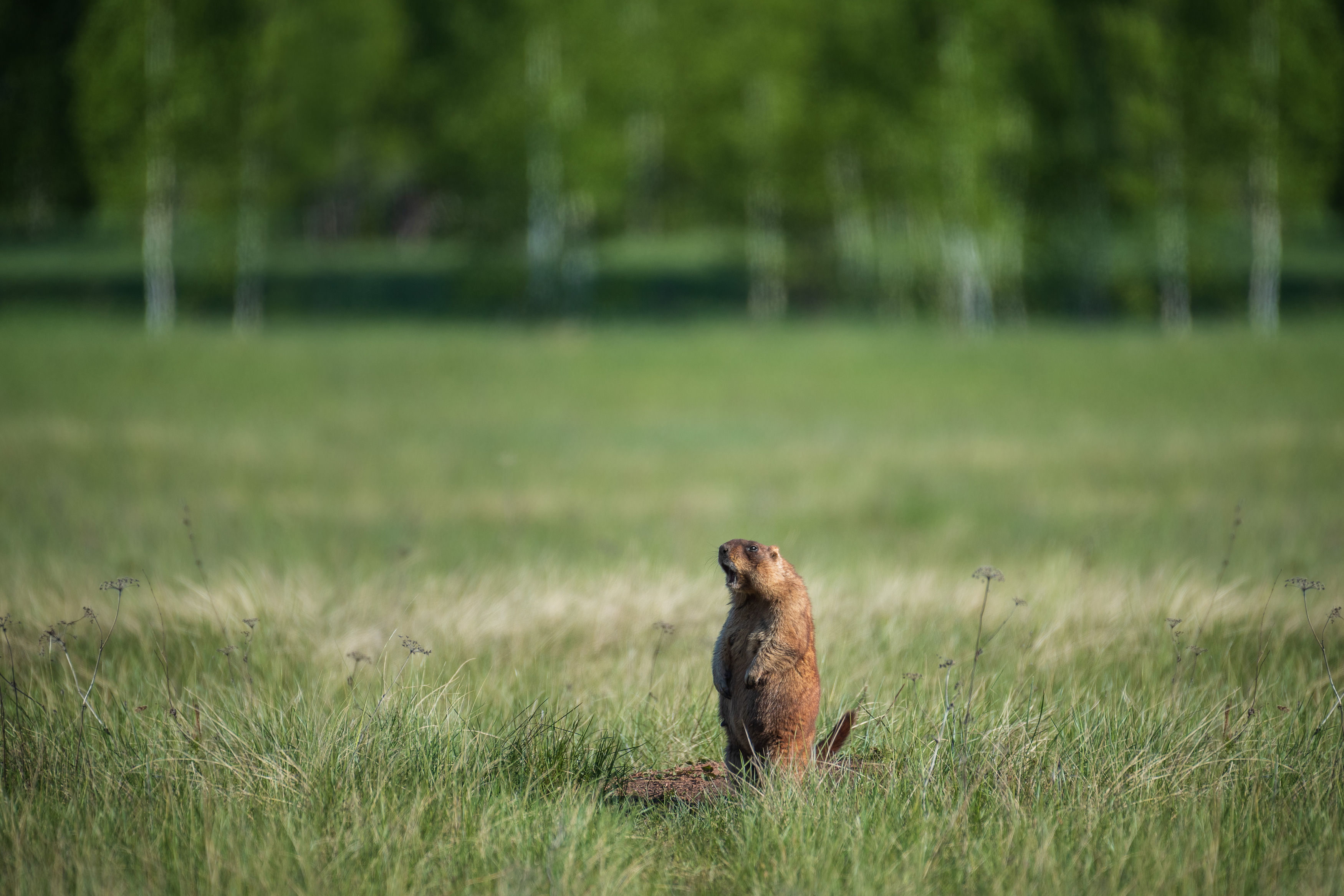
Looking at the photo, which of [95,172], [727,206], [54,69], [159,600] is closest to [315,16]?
[54,69]

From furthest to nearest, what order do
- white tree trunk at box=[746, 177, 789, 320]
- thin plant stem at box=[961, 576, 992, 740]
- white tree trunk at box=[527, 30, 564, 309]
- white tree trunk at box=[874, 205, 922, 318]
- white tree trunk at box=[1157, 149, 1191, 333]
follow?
white tree trunk at box=[874, 205, 922, 318]
white tree trunk at box=[746, 177, 789, 320]
white tree trunk at box=[1157, 149, 1191, 333]
white tree trunk at box=[527, 30, 564, 309]
thin plant stem at box=[961, 576, 992, 740]

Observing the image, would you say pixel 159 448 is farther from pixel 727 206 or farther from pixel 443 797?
pixel 727 206

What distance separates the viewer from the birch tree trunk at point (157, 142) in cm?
2392

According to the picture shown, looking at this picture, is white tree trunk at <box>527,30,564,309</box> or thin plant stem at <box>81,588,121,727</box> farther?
white tree trunk at <box>527,30,564,309</box>

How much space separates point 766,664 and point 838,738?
0.41 m

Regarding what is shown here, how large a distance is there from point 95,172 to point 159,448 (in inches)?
618

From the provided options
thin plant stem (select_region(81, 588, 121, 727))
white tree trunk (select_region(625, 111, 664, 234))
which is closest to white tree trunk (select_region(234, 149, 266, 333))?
white tree trunk (select_region(625, 111, 664, 234))

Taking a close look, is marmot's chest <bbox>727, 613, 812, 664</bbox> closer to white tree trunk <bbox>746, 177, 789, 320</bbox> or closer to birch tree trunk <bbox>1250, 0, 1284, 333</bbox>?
birch tree trunk <bbox>1250, 0, 1284, 333</bbox>

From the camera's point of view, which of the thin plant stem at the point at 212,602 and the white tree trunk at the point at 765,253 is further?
the white tree trunk at the point at 765,253

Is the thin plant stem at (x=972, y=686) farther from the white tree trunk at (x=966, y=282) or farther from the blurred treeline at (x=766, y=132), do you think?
the white tree trunk at (x=966, y=282)

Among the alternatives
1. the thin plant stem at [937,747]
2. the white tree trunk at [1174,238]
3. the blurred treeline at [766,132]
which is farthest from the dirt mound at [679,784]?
the white tree trunk at [1174,238]

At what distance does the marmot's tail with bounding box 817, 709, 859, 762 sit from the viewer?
3074 millimetres

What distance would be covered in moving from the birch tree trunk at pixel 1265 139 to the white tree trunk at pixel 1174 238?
5.16 ft

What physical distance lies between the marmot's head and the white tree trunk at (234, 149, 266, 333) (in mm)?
23812
